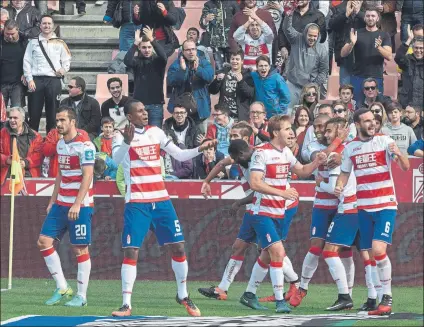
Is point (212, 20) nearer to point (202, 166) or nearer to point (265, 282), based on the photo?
point (202, 166)

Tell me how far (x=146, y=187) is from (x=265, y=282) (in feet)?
17.5

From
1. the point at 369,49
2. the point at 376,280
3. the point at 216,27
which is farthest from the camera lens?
the point at 216,27

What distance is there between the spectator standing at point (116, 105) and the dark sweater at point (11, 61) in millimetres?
1888

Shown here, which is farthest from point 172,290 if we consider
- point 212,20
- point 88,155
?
point 212,20

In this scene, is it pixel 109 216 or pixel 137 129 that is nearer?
pixel 137 129

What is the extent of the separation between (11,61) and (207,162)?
434cm

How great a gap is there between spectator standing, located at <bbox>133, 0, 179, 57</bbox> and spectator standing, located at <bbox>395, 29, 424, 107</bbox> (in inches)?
159

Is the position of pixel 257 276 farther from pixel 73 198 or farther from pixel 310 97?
pixel 310 97

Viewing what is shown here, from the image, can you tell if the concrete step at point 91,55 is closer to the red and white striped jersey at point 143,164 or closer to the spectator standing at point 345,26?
the spectator standing at point 345,26

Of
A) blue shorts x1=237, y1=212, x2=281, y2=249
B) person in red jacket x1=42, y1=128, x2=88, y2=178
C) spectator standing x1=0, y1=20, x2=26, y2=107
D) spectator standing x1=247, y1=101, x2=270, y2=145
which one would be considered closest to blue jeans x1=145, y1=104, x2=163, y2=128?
person in red jacket x1=42, y1=128, x2=88, y2=178

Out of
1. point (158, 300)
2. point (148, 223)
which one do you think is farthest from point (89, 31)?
point (148, 223)

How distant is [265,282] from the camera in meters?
18.5

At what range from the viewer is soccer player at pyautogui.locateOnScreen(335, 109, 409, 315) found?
1335cm

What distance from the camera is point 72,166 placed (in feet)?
47.9
